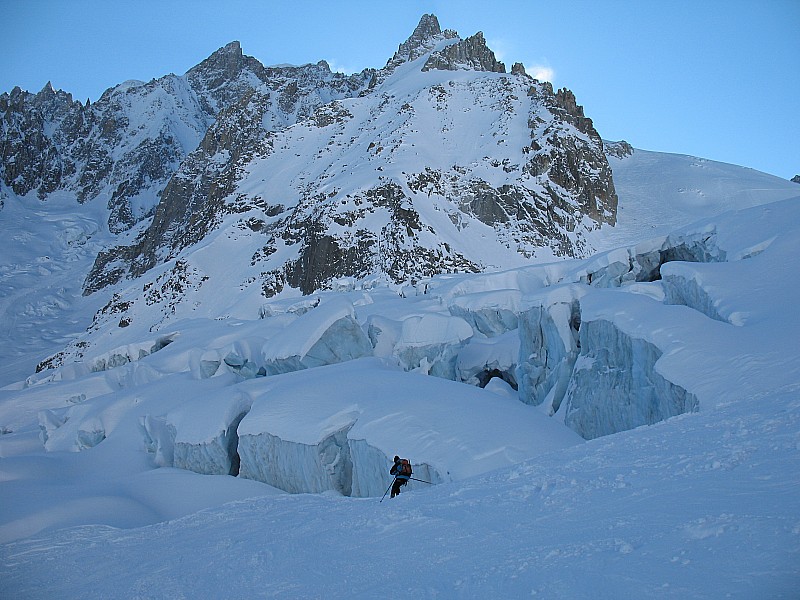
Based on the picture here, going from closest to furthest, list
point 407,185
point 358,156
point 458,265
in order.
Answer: point 458,265, point 407,185, point 358,156

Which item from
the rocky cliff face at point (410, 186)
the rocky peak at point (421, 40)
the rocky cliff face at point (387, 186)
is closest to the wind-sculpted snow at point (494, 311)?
the rocky cliff face at point (387, 186)

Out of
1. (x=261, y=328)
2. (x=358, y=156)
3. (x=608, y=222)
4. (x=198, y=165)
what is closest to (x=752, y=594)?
(x=261, y=328)

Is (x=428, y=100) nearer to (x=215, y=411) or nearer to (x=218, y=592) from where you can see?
(x=215, y=411)

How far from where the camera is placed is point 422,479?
11.7 meters

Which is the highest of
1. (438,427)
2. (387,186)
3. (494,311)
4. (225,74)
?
(225,74)

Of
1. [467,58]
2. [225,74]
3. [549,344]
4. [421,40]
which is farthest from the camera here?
[225,74]

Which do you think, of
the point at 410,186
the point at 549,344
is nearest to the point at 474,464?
the point at 549,344

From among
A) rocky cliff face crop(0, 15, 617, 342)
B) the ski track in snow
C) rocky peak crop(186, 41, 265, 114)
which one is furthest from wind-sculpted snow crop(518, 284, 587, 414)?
rocky peak crop(186, 41, 265, 114)

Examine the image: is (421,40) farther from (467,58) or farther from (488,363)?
(488,363)

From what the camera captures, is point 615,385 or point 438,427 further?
point 615,385

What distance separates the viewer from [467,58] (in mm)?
103812

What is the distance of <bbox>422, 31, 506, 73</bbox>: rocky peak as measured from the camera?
3925 inches

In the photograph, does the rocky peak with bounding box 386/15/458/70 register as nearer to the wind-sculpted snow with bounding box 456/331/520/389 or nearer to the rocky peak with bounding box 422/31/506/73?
the rocky peak with bounding box 422/31/506/73

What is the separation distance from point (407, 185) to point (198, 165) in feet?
203
